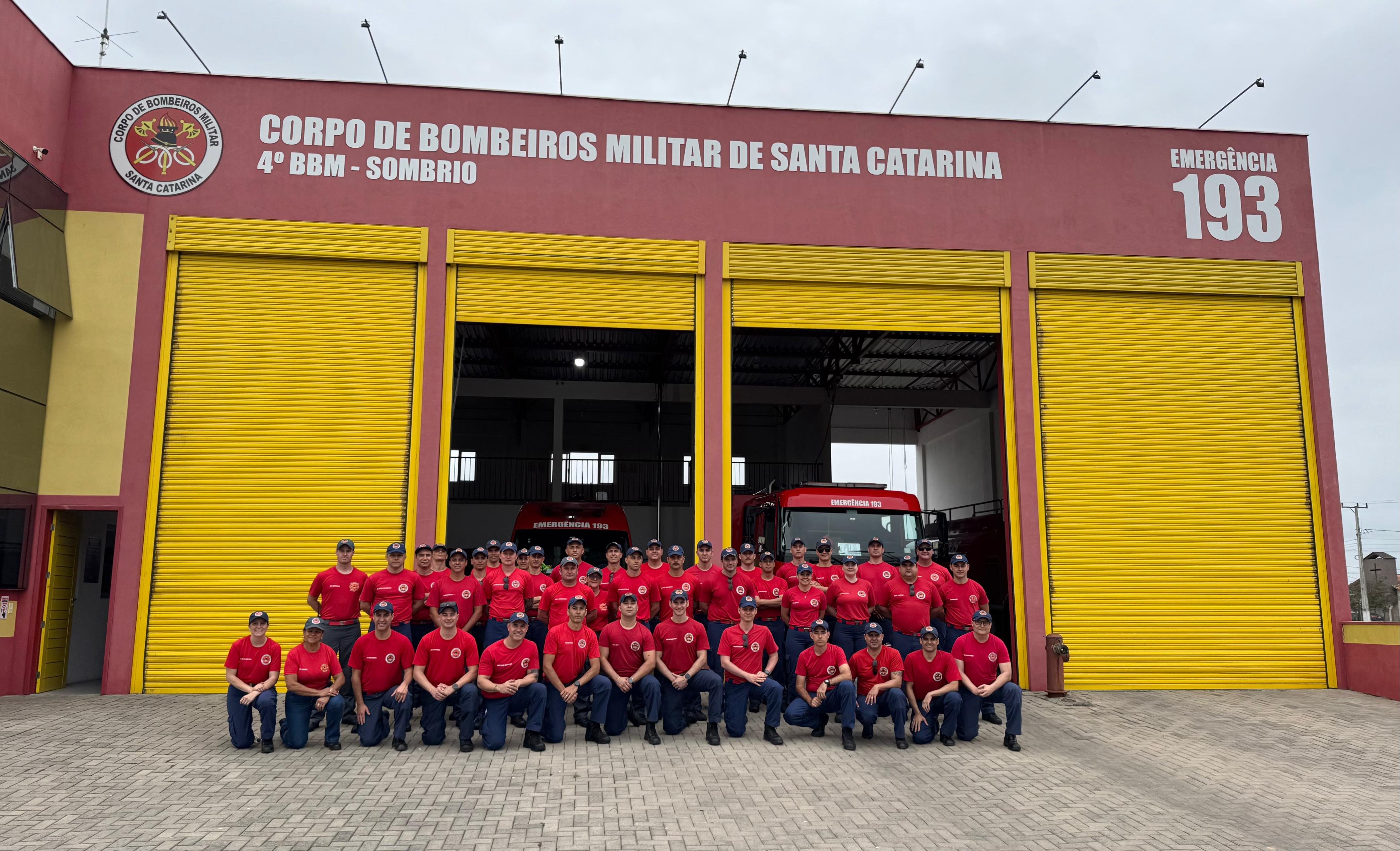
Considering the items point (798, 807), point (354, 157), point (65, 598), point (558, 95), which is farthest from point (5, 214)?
point (798, 807)

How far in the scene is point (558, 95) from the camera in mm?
12672

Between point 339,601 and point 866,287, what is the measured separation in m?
7.77

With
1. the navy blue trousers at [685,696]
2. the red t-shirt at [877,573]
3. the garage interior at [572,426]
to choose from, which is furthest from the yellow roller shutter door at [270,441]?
the garage interior at [572,426]

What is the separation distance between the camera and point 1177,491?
12.6 meters

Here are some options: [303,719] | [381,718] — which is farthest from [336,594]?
[381,718]

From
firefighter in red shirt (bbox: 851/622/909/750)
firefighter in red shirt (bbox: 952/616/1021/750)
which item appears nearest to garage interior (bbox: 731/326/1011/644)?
firefighter in red shirt (bbox: 952/616/1021/750)

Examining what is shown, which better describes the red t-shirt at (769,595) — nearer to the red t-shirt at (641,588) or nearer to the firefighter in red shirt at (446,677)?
the red t-shirt at (641,588)

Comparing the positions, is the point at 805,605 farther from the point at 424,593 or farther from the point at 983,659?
the point at 424,593

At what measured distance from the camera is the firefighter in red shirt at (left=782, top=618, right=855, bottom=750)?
869 cm

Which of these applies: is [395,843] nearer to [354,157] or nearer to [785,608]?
[785,608]

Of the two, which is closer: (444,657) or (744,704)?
(444,657)

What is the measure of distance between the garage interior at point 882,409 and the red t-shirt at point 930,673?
305 inches

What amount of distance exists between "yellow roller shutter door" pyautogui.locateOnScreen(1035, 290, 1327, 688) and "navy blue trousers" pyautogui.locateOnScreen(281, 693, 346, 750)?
872 cm

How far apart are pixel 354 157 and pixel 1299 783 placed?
12341 mm
